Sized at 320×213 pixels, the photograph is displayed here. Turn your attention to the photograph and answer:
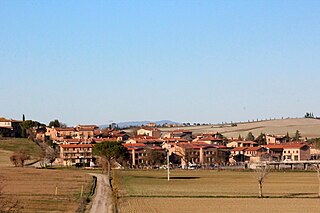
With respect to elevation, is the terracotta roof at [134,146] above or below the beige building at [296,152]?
above

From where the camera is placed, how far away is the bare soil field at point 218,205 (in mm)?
41719

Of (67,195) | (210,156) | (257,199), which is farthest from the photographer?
(210,156)

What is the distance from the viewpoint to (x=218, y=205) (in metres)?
45.7

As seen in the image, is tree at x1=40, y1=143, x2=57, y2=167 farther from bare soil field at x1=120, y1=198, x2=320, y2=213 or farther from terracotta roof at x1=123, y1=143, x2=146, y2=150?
bare soil field at x1=120, y1=198, x2=320, y2=213

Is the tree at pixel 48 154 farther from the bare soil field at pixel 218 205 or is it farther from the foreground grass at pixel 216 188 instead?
the bare soil field at pixel 218 205

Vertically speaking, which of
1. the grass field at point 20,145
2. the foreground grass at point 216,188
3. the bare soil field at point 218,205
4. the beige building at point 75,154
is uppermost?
the grass field at point 20,145

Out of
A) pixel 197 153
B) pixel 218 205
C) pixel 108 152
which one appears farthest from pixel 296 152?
pixel 218 205

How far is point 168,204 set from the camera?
152 feet

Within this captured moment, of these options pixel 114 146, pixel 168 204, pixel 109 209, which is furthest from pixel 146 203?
pixel 114 146

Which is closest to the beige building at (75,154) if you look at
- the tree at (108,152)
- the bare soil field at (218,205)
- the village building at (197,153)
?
the village building at (197,153)

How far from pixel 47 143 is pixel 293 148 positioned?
67842 millimetres

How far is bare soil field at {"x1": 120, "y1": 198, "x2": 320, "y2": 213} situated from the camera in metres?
41.7

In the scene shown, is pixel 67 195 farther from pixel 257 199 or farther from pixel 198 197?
pixel 257 199

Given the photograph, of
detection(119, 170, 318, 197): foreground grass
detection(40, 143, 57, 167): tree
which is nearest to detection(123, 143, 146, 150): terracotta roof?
detection(40, 143, 57, 167): tree
